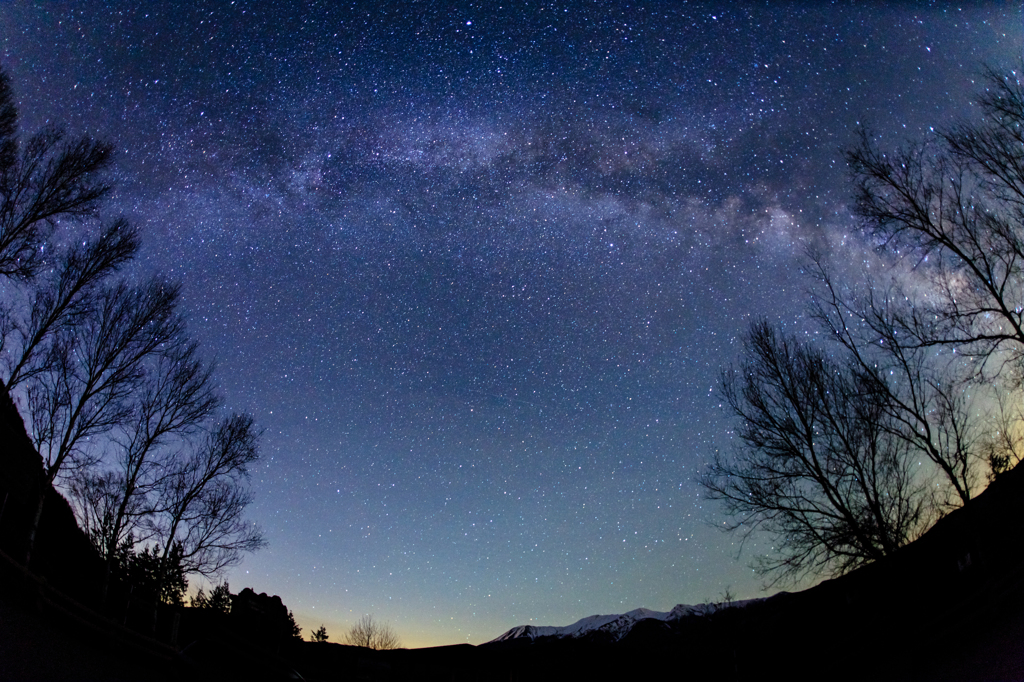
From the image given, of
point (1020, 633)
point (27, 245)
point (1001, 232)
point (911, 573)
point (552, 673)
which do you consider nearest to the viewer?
point (1020, 633)

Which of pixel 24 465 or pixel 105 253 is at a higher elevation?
pixel 105 253

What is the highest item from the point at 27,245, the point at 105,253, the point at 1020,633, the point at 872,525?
the point at 105,253

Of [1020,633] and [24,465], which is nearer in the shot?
[1020,633]

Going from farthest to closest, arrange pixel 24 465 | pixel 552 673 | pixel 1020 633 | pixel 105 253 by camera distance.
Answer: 1. pixel 552 673
2. pixel 24 465
3. pixel 105 253
4. pixel 1020 633

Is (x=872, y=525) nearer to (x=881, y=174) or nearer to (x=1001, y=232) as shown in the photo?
(x=1001, y=232)

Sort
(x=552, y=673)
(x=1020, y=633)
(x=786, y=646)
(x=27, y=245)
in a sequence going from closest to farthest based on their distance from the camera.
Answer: (x=1020, y=633)
(x=27, y=245)
(x=786, y=646)
(x=552, y=673)

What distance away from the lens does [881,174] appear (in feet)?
41.5

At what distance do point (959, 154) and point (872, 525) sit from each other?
8152 mm

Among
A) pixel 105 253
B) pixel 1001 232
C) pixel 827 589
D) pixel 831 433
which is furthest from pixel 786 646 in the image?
pixel 105 253

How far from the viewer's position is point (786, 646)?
21609 millimetres

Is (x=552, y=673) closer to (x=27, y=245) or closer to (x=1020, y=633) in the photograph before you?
(x=1020, y=633)

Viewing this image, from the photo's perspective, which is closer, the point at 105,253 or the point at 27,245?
the point at 27,245

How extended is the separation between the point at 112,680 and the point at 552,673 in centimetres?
1947

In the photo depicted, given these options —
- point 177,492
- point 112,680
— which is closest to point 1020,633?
point 112,680
